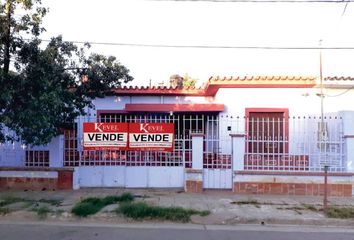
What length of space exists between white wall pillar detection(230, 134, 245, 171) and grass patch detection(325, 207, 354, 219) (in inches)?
109

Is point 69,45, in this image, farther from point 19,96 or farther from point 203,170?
point 203,170

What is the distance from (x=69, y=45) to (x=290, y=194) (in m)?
7.04

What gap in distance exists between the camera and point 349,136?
1114 cm

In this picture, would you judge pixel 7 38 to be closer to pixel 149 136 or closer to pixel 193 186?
pixel 149 136

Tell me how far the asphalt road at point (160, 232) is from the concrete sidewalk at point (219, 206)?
0.32 metres

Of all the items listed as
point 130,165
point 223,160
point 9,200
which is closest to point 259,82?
point 223,160

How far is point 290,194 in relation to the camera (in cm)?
1112

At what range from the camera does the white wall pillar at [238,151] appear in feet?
37.2

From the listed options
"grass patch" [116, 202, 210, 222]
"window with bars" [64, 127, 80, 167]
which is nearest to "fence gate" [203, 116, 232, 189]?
"grass patch" [116, 202, 210, 222]

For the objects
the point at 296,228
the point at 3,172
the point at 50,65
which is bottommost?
the point at 296,228

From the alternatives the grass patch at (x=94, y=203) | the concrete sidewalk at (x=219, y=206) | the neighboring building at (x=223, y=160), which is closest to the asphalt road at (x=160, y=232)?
the concrete sidewalk at (x=219, y=206)

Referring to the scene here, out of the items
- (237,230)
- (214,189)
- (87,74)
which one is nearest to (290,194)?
(214,189)

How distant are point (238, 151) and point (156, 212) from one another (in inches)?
144

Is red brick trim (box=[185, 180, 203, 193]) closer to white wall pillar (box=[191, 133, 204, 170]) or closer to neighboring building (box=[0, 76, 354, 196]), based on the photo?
neighboring building (box=[0, 76, 354, 196])
